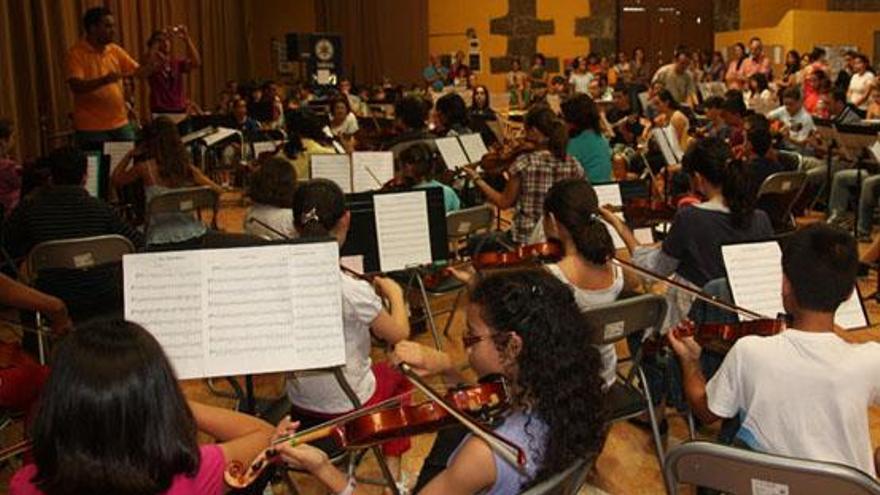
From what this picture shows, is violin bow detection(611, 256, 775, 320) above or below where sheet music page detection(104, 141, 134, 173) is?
below

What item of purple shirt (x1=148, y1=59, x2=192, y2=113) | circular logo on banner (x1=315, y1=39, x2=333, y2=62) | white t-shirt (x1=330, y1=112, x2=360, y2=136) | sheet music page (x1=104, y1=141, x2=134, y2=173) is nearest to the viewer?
sheet music page (x1=104, y1=141, x2=134, y2=173)

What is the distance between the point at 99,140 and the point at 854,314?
Result: 5162 millimetres

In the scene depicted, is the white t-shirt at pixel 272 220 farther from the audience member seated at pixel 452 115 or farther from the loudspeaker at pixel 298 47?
the loudspeaker at pixel 298 47

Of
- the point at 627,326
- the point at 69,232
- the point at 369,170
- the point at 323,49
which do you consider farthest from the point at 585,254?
the point at 323,49

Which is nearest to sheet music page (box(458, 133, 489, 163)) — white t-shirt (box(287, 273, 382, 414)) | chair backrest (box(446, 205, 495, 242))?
chair backrest (box(446, 205, 495, 242))

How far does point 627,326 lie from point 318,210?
105cm

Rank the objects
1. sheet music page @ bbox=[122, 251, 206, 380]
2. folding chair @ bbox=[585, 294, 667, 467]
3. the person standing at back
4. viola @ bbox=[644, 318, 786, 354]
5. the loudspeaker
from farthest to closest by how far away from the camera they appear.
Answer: the loudspeaker → the person standing at back → folding chair @ bbox=[585, 294, 667, 467] → viola @ bbox=[644, 318, 786, 354] → sheet music page @ bbox=[122, 251, 206, 380]

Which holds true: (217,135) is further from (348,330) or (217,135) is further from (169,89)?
(348,330)

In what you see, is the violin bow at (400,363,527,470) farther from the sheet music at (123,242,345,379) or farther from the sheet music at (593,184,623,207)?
the sheet music at (593,184,623,207)

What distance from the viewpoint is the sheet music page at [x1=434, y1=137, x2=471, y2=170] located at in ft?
19.2

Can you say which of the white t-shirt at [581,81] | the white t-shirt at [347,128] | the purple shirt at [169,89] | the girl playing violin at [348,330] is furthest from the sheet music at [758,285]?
the white t-shirt at [581,81]

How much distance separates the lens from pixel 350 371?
8.98 ft

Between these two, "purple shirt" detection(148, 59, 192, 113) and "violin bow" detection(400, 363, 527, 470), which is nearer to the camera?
"violin bow" detection(400, 363, 527, 470)

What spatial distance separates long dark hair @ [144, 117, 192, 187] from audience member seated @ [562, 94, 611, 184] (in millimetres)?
2254
